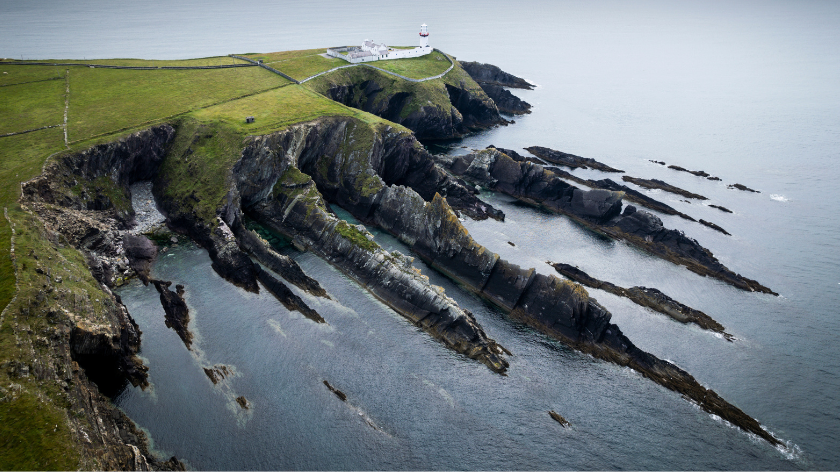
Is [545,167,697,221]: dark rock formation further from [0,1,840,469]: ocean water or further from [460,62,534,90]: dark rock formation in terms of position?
[460,62,534,90]: dark rock formation

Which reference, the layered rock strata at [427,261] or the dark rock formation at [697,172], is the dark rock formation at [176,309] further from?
the dark rock formation at [697,172]

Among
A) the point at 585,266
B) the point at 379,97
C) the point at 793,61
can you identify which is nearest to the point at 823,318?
the point at 585,266

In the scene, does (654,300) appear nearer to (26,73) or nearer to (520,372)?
(520,372)

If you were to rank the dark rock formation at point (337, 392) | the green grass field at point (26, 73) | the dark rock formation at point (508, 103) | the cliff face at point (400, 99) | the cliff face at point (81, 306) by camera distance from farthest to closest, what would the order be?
1. the dark rock formation at point (508, 103)
2. the cliff face at point (400, 99)
3. the green grass field at point (26, 73)
4. the dark rock formation at point (337, 392)
5. the cliff face at point (81, 306)

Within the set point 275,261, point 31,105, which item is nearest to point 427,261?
point 275,261

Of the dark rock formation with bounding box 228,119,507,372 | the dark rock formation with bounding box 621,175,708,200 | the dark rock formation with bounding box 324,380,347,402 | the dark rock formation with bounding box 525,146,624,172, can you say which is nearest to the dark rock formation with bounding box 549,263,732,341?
the dark rock formation with bounding box 228,119,507,372

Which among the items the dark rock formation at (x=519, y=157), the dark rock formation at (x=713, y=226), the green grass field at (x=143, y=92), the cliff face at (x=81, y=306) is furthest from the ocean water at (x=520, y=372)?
the green grass field at (x=143, y=92)

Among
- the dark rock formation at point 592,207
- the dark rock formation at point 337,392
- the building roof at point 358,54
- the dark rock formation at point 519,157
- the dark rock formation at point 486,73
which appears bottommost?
the dark rock formation at point 337,392

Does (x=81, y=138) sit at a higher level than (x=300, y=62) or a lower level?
lower
